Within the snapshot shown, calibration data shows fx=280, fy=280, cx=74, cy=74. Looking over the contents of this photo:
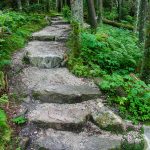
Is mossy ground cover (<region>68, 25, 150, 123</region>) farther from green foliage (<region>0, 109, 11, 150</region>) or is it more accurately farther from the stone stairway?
green foliage (<region>0, 109, 11, 150</region>)

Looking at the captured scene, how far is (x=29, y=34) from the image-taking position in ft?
39.0

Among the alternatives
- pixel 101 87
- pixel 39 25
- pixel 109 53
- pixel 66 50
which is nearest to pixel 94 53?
pixel 109 53

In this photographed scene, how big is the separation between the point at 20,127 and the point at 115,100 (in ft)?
7.89

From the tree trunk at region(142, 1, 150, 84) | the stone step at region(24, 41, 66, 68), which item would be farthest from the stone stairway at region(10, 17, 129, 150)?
the tree trunk at region(142, 1, 150, 84)

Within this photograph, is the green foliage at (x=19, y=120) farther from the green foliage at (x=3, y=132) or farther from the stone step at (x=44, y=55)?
the stone step at (x=44, y=55)

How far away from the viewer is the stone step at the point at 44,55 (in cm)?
867

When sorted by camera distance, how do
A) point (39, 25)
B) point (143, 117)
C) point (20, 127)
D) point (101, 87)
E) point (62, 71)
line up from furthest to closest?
1. point (39, 25)
2. point (62, 71)
3. point (101, 87)
4. point (143, 117)
5. point (20, 127)

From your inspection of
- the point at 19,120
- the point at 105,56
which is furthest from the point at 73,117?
the point at 105,56

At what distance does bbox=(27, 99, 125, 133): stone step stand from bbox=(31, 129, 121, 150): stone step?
17 centimetres

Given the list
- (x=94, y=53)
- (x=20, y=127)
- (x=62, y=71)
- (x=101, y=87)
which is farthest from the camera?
(x=94, y=53)

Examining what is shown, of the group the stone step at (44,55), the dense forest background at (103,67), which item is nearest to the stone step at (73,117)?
the dense forest background at (103,67)

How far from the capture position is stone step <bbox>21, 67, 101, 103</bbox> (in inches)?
269

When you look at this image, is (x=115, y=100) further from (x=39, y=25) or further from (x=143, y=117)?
(x=39, y=25)

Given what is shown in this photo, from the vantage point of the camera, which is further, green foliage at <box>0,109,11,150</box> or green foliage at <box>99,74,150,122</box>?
green foliage at <box>99,74,150,122</box>
